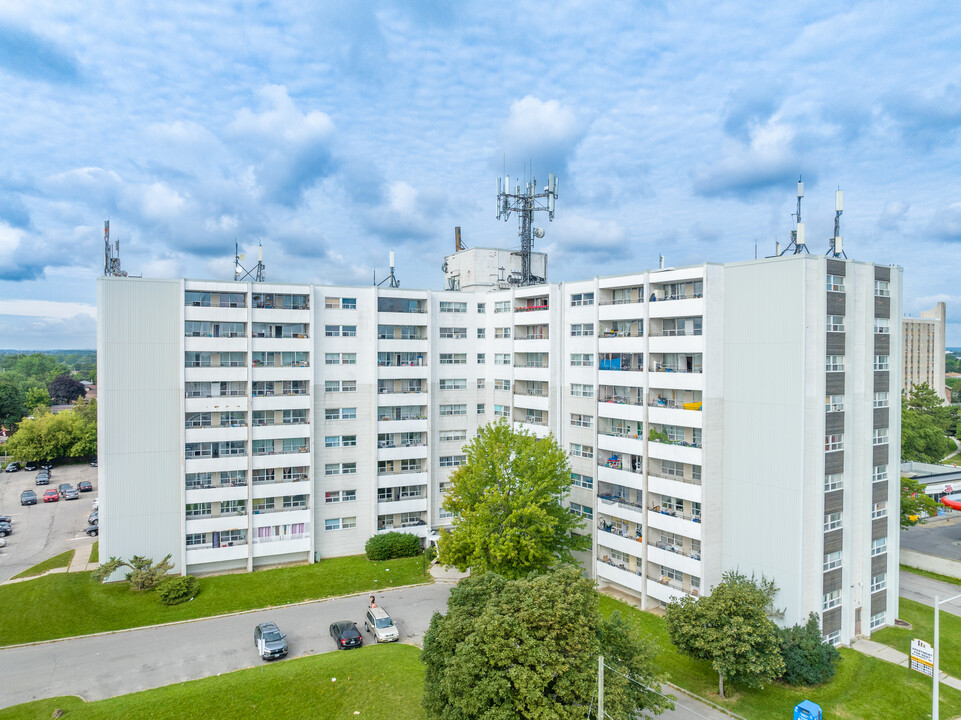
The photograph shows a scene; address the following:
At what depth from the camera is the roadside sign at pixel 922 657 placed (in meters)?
34.5

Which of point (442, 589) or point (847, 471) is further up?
point (847, 471)

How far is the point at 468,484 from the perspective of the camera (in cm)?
4300

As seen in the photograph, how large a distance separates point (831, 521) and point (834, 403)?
7.32 meters

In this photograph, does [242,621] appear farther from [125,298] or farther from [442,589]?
[125,298]

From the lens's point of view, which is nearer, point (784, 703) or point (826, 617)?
point (784, 703)

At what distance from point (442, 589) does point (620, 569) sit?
14574 millimetres

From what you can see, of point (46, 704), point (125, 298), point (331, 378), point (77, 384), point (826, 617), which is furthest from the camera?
point (77, 384)

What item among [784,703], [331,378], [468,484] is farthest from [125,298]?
[784,703]

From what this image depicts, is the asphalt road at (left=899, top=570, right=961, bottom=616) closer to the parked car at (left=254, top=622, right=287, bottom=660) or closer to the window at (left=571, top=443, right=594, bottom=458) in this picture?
the window at (left=571, top=443, right=594, bottom=458)

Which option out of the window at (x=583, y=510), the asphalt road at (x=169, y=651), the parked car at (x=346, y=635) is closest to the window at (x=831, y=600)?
the window at (x=583, y=510)

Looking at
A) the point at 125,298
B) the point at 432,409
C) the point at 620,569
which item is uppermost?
the point at 125,298

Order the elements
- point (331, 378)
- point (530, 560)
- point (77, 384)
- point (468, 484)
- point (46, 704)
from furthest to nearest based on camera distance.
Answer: point (77, 384) → point (331, 378) → point (468, 484) → point (530, 560) → point (46, 704)

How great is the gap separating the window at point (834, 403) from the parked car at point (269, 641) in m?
37.0

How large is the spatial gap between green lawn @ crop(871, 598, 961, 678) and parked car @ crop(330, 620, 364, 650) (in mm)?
33864
